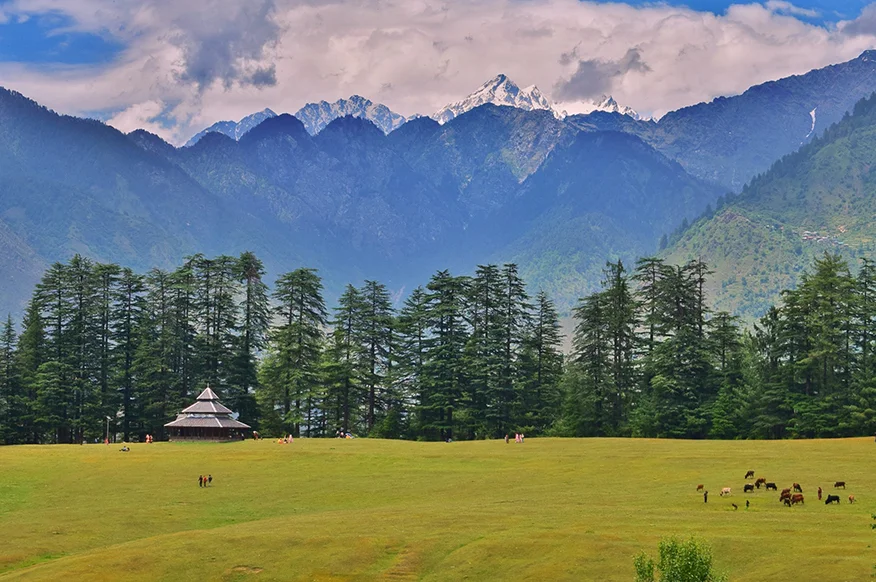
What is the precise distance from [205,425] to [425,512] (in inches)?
2039

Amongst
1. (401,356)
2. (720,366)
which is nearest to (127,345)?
(401,356)

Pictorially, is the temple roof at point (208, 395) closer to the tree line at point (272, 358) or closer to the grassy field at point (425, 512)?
the tree line at point (272, 358)

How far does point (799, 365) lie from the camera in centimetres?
10875

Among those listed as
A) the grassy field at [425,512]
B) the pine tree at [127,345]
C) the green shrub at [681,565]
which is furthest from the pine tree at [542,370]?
A: the green shrub at [681,565]

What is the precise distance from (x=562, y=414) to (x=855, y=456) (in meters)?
47.3

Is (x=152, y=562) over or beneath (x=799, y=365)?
beneath

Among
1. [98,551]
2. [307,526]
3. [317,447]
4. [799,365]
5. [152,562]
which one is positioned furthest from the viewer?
[799,365]

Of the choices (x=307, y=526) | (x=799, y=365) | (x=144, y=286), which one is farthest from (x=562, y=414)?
(x=307, y=526)

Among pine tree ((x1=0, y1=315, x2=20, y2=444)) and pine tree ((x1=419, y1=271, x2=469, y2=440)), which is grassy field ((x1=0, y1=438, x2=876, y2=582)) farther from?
pine tree ((x1=0, y1=315, x2=20, y2=444))

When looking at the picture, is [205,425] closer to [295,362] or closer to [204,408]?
[204,408]

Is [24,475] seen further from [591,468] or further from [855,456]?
[855,456]

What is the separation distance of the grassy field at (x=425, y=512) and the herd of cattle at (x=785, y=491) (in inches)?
25.9

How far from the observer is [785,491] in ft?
202

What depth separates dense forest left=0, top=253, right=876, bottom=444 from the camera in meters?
115
